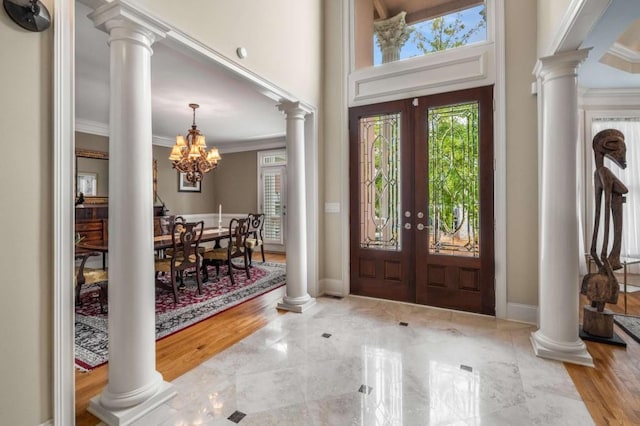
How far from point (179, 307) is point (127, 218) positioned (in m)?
2.10

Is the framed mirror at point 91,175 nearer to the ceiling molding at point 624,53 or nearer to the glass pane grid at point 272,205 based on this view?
the glass pane grid at point 272,205

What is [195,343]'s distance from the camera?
104 inches

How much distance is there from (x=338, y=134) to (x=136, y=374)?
3190 mm

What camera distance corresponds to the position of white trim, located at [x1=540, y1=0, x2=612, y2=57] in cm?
176

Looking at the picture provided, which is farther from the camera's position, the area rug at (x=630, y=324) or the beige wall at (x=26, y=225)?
the area rug at (x=630, y=324)

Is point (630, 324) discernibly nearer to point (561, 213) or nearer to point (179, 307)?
point (561, 213)

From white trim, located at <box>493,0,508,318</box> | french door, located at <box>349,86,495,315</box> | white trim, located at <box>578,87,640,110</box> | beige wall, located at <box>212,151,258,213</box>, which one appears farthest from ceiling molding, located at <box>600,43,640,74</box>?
beige wall, located at <box>212,151,258,213</box>

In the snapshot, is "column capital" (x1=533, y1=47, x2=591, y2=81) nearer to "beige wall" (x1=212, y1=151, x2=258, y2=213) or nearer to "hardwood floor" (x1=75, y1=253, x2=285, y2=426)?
"hardwood floor" (x1=75, y1=253, x2=285, y2=426)

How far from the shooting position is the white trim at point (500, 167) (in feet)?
10.1

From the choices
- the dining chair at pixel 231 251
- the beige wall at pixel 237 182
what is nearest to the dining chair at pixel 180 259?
the dining chair at pixel 231 251

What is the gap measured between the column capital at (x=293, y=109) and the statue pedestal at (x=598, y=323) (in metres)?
3.40

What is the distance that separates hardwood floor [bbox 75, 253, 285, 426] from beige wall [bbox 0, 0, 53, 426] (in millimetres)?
460

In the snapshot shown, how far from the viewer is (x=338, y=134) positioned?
391 cm

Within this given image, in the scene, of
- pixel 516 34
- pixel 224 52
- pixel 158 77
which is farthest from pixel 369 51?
pixel 158 77
